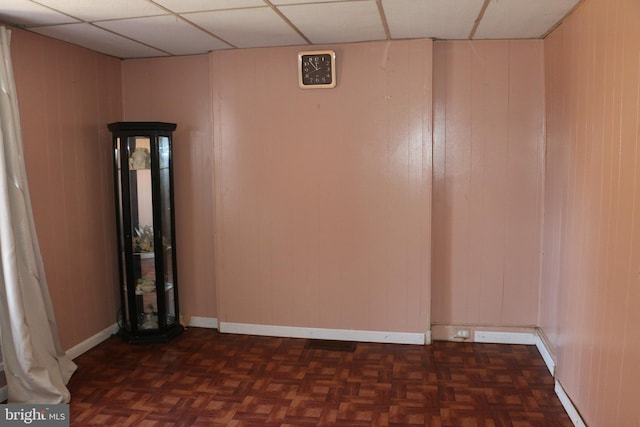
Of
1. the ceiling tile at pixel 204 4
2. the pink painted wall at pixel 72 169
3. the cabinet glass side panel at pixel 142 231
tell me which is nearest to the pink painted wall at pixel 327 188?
the cabinet glass side panel at pixel 142 231

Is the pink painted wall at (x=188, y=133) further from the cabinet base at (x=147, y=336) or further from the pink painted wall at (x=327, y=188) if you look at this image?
the cabinet base at (x=147, y=336)

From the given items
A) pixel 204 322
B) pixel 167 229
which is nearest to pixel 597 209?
pixel 167 229

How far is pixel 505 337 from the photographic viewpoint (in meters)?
3.78

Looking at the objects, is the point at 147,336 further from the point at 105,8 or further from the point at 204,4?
the point at 204,4

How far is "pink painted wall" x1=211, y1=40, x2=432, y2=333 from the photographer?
145 inches

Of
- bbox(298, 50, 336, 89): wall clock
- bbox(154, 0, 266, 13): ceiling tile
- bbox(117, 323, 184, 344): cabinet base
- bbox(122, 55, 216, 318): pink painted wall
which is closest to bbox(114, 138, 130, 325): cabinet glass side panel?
bbox(117, 323, 184, 344): cabinet base

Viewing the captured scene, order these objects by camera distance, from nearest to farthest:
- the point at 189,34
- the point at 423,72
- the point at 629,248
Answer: the point at 629,248
the point at 189,34
the point at 423,72

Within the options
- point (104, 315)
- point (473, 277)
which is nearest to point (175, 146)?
point (104, 315)

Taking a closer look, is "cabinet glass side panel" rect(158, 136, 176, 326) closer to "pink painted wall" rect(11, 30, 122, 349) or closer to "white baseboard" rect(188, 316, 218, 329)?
"white baseboard" rect(188, 316, 218, 329)

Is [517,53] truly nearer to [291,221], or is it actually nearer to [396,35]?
[396,35]

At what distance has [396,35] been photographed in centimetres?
346

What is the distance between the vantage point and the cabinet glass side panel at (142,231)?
3754 mm

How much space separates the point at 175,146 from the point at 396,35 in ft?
6.30

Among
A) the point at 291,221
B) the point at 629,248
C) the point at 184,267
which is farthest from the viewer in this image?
the point at 184,267
